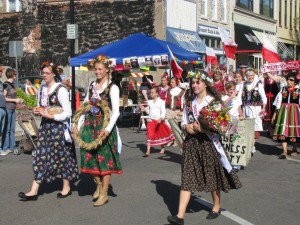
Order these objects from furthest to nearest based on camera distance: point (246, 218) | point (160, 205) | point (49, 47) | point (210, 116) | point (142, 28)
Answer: point (49, 47)
point (142, 28)
point (160, 205)
point (246, 218)
point (210, 116)

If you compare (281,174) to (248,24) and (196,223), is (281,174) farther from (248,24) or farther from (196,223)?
(248,24)

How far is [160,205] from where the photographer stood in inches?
273

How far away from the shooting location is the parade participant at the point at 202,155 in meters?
6.03

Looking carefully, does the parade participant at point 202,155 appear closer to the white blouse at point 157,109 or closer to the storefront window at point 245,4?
the white blouse at point 157,109

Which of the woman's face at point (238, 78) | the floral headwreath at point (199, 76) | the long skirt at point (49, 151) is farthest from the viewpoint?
the woman's face at point (238, 78)

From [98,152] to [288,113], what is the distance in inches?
205

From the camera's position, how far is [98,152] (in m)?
6.80

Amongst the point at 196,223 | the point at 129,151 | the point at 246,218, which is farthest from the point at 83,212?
the point at 129,151

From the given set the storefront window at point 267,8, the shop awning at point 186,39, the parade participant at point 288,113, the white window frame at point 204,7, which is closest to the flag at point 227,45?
the parade participant at point 288,113

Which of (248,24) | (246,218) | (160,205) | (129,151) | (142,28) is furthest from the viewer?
(248,24)

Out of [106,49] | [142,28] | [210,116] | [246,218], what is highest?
[142,28]

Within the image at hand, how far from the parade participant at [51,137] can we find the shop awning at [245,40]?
2916cm

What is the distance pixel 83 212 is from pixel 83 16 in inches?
986

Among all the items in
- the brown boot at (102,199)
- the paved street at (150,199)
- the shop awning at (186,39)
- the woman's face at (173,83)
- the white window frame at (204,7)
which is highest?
the white window frame at (204,7)
